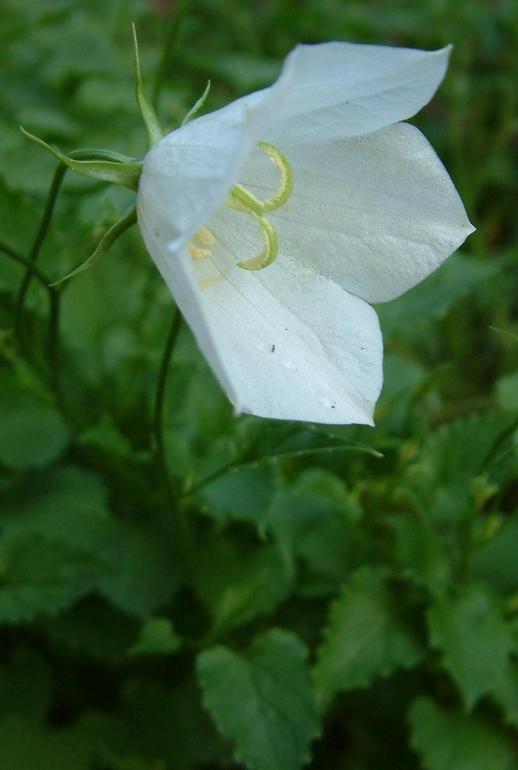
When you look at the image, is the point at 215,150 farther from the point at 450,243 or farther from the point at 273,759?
the point at 273,759

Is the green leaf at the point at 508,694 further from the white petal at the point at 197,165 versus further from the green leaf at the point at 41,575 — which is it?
the white petal at the point at 197,165

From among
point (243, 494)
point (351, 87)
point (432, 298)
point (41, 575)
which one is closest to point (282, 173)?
point (351, 87)

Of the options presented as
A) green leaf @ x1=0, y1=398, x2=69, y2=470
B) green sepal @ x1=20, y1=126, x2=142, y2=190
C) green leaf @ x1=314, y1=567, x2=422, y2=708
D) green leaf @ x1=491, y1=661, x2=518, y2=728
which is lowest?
green leaf @ x1=491, y1=661, x2=518, y2=728

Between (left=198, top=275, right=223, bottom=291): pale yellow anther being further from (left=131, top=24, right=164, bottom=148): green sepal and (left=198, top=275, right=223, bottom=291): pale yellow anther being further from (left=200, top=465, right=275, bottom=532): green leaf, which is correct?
(left=200, top=465, right=275, bottom=532): green leaf

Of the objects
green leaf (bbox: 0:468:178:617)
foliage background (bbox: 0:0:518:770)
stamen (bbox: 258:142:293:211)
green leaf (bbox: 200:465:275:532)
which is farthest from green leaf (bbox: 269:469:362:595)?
stamen (bbox: 258:142:293:211)

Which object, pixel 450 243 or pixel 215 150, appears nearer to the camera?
pixel 215 150

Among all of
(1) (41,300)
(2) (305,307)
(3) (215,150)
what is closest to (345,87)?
(3) (215,150)

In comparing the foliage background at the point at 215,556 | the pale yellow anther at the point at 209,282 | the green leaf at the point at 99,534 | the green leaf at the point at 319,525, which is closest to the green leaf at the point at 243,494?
the foliage background at the point at 215,556
